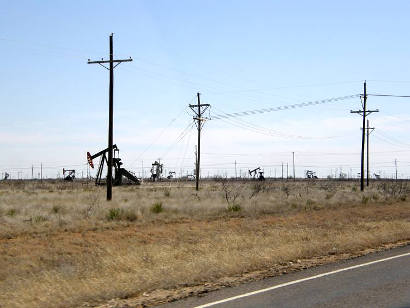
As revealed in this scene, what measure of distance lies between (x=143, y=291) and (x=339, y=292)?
135 inches

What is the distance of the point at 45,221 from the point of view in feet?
74.6

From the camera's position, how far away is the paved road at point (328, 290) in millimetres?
8406

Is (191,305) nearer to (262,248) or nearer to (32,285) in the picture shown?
(32,285)

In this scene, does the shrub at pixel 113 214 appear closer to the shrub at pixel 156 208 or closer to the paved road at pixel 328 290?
the shrub at pixel 156 208

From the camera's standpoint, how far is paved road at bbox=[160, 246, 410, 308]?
8406 millimetres

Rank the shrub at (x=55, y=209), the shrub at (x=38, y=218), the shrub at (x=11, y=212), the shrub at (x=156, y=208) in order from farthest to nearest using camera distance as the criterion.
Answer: the shrub at (x=156, y=208) < the shrub at (x=55, y=209) < the shrub at (x=11, y=212) < the shrub at (x=38, y=218)

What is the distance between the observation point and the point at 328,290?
937 cm

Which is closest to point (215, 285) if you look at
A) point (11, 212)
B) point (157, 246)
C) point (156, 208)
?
point (157, 246)

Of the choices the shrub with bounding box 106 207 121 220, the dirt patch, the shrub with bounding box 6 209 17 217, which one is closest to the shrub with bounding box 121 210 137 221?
the shrub with bounding box 106 207 121 220

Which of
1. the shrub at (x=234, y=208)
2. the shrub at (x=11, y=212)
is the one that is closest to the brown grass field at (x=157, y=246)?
the shrub at (x=234, y=208)

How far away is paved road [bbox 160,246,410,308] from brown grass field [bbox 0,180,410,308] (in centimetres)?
68

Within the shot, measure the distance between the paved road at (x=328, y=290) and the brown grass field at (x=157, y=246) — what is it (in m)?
0.68

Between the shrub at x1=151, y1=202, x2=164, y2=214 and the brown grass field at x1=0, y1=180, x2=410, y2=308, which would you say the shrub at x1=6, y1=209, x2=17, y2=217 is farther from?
the shrub at x1=151, y1=202, x2=164, y2=214

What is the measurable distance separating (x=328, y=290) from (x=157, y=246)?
26.2 feet
